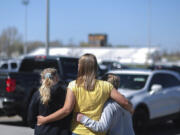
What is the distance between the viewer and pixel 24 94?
948cm

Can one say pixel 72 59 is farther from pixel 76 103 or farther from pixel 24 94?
pixel 76 103

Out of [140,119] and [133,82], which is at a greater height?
[133,82]

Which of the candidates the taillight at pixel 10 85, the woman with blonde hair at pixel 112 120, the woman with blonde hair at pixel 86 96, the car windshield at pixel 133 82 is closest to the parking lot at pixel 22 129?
the taillight at pixel 10 85

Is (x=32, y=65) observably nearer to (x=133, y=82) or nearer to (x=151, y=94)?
(x=133, y=82)

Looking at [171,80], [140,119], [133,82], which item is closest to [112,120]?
[140,119]

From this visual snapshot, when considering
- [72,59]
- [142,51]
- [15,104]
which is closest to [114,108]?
[15,104]

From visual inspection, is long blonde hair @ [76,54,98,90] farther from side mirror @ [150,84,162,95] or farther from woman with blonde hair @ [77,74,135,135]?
side mirror @ [150,84,162,95]

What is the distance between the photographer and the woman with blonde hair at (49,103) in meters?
4.00

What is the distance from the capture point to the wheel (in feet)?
28.7

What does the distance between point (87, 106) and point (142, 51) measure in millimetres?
60789

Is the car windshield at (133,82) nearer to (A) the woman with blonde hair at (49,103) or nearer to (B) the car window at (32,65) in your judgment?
(B) the car window at (32,65)

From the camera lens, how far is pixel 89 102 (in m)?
3.85

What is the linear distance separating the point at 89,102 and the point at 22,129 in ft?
20.7

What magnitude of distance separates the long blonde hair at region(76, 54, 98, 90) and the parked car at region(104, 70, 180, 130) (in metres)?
4.93
